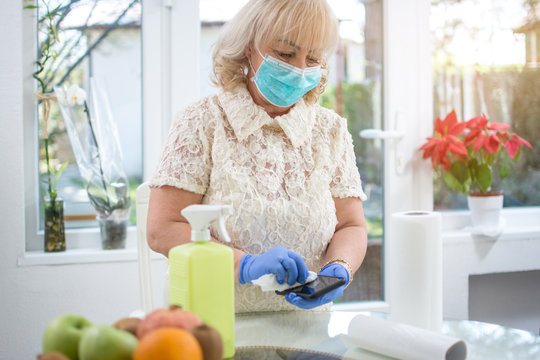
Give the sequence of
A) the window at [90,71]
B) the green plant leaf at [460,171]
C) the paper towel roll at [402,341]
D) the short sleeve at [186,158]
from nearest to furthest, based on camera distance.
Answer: the paper towel roll at [402,341] < the short sleeve at [186,158] < the window at [90,71] < the green plant leaf at [460,171]

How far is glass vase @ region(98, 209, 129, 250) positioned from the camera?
6.61ft

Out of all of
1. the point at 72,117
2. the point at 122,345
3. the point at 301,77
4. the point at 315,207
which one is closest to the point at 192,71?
the point at 72,117

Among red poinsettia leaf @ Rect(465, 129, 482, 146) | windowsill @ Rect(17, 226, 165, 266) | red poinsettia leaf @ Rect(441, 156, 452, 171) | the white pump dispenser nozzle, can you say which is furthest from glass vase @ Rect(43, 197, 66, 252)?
red poinsettia leaf @ Rect(465, 129, 482, 146)

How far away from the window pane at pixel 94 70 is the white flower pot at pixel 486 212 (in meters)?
1.47

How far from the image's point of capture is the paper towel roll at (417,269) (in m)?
0.99

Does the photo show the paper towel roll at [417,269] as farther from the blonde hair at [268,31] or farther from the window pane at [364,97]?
the window pane at [364,97]

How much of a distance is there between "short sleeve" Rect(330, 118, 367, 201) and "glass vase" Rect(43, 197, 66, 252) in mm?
1093

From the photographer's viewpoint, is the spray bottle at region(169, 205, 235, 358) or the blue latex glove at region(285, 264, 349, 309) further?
the blue latex glove at region(285, 264, 349, 309)

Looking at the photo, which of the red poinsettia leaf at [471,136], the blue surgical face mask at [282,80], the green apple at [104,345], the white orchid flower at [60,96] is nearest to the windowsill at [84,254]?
the white orchid flower at [60,96]

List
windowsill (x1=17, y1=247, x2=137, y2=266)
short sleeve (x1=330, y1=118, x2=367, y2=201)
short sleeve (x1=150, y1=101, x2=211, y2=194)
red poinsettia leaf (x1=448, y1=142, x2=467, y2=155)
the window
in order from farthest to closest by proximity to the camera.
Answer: red poinsettia leaf (x1=448, y1=142, x2=467, y2=155) < the window < windowsill (x1=17, y1=247, x2=137, y2=266) < short sleeve (x1=330, y1=118, x2=367, y2=201) < short sleeve (x1=150, y1=101, x2=211, y2=194)

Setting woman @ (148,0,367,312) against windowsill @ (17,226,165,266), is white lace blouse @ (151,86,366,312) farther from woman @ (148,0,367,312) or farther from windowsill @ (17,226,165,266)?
windowsill @ (17,226,165,266)

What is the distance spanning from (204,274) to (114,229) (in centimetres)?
137

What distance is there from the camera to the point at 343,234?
1352mm

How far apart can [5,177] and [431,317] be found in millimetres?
1572
